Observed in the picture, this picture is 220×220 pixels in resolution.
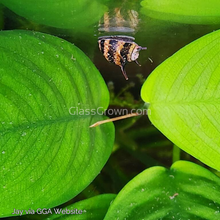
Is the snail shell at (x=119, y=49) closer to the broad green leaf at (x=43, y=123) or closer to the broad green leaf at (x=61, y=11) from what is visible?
the broad green leaf at (x=61, y=11)

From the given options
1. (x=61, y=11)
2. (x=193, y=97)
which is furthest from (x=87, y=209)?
(x=61, y=11)

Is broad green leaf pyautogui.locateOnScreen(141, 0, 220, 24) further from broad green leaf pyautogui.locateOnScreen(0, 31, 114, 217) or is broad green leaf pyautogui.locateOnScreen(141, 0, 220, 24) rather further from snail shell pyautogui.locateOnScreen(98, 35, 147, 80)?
broad green leaf pyautogui.locateOnScreen(0, 31, 114, 217)

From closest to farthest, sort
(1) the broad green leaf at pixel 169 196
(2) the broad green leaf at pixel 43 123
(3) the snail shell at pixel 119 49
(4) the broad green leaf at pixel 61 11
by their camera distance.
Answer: (2) the broad green leaf at pixel 43 123 < (1) the broad green leaf at pixel 169 196 < (4) the broad green leaf at pixel 61 11 < (3) the snail shell at pixel 119 49

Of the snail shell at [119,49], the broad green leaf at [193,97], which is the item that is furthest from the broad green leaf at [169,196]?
the snail shell at [119,49]

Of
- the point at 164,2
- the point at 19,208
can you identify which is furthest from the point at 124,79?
the point at 19,208

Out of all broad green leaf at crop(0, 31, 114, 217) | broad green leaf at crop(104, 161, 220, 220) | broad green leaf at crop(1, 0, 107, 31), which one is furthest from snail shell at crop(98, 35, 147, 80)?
broad green leaf at crop(104, 161, 220, 220)
